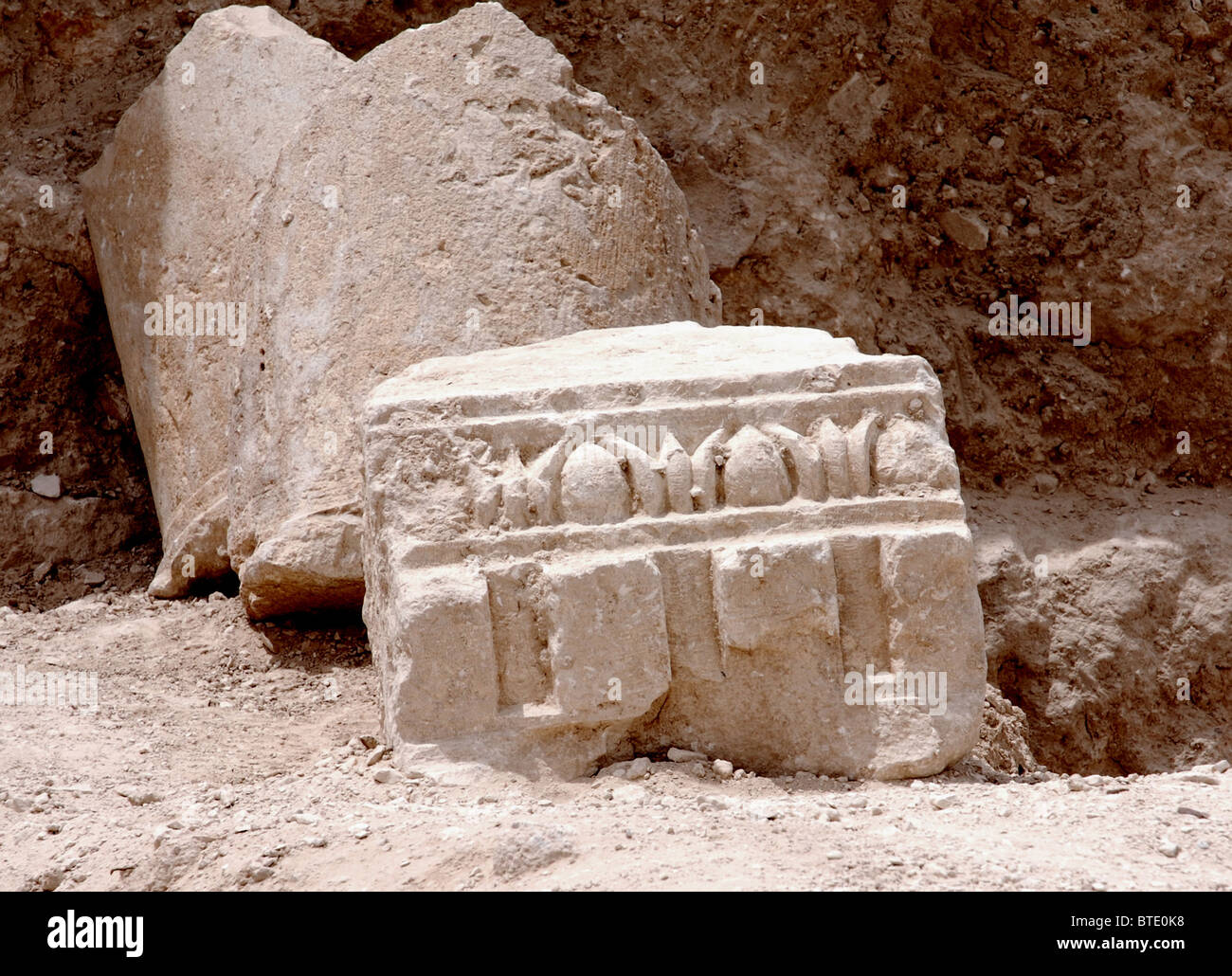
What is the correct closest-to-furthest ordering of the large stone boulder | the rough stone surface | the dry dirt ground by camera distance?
the dry dirt ground
the large stone boulder
the rough stone surface

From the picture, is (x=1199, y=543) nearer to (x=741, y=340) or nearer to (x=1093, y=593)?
(x=1093, y=593)

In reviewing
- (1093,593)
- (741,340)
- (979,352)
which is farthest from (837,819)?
(979,352)

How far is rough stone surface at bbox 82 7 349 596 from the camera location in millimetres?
5016

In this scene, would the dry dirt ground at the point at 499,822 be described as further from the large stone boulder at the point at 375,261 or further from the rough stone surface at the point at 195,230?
the rough stone surface at the point at 195,230

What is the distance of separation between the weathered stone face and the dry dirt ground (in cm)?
13

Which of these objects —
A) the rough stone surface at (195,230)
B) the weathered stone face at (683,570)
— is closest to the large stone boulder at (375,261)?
the rough stone surface at (195,230)

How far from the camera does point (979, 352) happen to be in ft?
21.8

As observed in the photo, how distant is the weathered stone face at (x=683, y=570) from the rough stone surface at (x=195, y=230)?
179 cm

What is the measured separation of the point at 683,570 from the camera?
10.8 feet

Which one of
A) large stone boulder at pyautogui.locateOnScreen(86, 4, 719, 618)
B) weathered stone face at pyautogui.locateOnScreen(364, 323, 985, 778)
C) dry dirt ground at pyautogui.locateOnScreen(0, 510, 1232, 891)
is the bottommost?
dry dirt ground at pyautogui.locateOnScreen(0, 510, 1232, 891)

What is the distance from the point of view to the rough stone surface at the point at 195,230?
502 cm

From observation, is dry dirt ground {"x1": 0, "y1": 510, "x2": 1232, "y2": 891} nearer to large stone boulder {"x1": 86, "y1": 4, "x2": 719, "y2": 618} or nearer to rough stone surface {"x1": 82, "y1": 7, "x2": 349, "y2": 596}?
large stone boulder {"x1": 86, "y1": 4, "x2": 719, "y2": 618}

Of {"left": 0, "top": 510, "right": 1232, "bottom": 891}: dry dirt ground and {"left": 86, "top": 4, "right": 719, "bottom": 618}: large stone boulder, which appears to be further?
{"left": 86, "top": 4, "right": 719, "bottom": 618}: large stone boulder

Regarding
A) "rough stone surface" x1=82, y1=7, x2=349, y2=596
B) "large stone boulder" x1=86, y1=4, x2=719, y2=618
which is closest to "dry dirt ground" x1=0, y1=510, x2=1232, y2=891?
"large stone boulder" x1=86, y1=4, x2=719, y2=618
